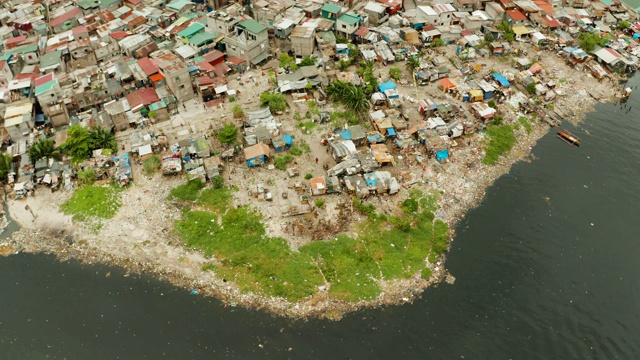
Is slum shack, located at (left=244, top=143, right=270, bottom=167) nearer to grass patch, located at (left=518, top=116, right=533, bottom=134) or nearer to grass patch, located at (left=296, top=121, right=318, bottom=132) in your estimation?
grass patch, located at (left=296, top=121, right=318, bottom=132)

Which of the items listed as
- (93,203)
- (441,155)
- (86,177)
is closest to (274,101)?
(441,155)

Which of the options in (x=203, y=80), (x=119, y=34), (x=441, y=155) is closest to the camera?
(x=441, y=155)

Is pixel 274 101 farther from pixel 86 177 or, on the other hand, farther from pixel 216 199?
pixel 86 177

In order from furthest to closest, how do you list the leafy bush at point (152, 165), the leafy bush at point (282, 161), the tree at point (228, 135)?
the tree at point (228, 135), the leafy bush at point (282, 161), the leafy bush at point (152, 165)

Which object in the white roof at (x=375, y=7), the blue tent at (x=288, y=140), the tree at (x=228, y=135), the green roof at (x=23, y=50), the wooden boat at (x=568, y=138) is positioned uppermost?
the white roof at (x=375, y=7)

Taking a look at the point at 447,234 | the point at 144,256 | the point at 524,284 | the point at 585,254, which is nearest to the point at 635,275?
the point at 585,254

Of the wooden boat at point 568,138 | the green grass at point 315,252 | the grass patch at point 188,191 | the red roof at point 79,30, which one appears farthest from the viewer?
the red roof at point 79,30

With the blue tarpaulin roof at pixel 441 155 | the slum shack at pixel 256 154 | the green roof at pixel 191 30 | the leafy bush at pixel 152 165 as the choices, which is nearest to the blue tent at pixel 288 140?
the slum shack at pixel 256 154

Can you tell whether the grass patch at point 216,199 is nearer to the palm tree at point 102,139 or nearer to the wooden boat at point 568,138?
the palm tree at point 102,139
